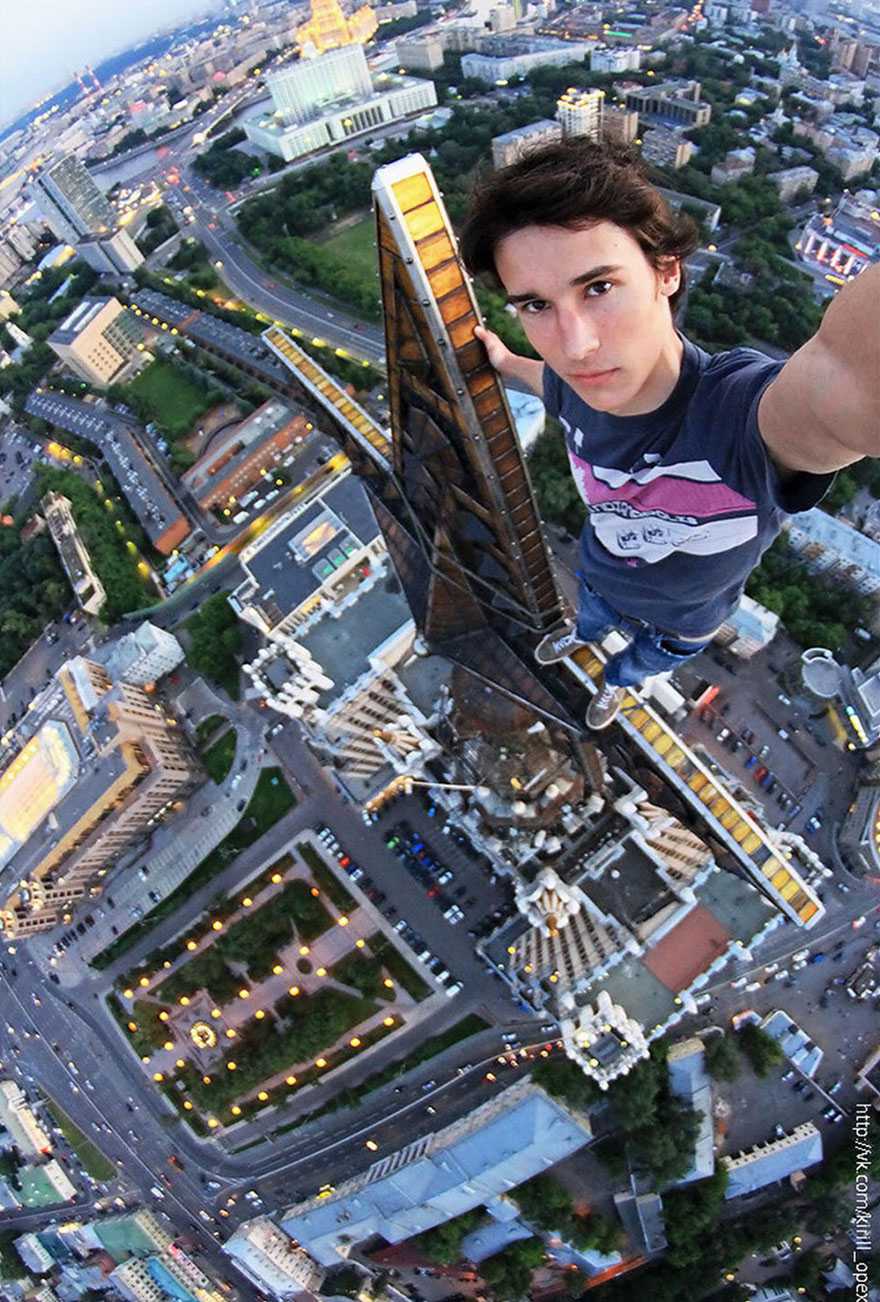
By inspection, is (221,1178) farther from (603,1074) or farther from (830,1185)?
(830,1185)

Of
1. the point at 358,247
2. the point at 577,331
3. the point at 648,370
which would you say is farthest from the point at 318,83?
the point at 577,331

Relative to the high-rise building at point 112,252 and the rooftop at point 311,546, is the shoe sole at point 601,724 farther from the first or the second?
the high-rise building at point 112,252

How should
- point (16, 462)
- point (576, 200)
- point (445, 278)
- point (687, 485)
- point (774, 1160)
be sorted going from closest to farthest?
point (576, 200) → point (687, 485) → point (445, 278) → point (774, 1160) → point (16, 462)

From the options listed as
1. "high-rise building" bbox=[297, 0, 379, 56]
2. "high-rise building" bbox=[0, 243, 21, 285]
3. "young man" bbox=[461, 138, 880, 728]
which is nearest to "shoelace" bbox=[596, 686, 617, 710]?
"young man" bbox=[461, 138, 880, 728]

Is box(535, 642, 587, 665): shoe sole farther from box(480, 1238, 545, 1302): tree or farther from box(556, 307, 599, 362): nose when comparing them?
box(480, 1238, 545, 1302): tree

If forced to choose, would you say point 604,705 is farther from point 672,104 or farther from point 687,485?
point 672,104

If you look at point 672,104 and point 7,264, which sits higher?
→ point 7,264
